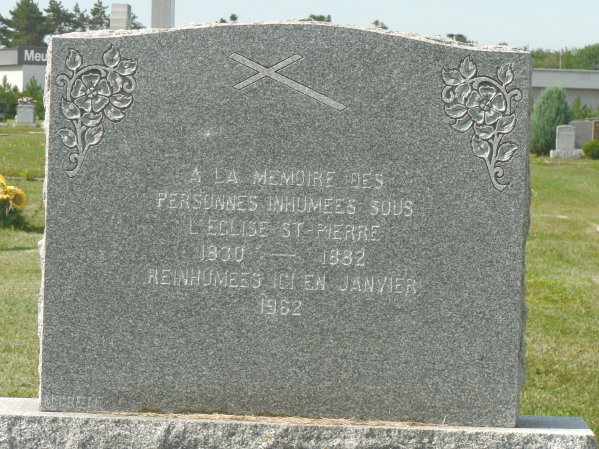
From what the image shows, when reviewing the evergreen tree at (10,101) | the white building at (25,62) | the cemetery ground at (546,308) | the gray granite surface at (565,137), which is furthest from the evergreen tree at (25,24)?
the cemetery ground at (546,308)

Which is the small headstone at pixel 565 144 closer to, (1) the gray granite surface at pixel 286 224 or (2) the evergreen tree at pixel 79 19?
(1) the gray granite surface at pixel 286 224

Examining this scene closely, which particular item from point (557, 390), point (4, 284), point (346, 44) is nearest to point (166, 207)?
point (346, 44)

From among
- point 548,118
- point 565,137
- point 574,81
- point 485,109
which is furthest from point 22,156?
point 574,81

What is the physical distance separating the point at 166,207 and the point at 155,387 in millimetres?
796

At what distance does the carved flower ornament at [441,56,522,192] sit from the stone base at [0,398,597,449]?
106 cm

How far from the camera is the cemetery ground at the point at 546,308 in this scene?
18.6 ft

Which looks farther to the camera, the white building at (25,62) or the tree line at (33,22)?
the tree line at (33,22)

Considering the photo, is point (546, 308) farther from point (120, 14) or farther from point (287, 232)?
point (120, 14)

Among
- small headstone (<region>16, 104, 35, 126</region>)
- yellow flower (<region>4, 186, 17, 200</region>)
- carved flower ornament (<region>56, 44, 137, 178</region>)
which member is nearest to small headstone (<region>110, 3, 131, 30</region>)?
yellow flower (<region>4, 186, 17, 200</region>)

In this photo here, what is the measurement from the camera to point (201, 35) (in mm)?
4059

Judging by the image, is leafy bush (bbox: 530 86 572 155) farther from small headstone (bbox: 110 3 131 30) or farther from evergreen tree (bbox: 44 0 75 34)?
evergreen tree (bbox: 44 0 75 34)

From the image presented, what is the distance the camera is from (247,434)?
3916mm

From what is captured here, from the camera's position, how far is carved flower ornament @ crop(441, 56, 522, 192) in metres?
3.97

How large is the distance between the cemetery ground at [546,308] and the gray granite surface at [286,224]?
→ 1.47 m
